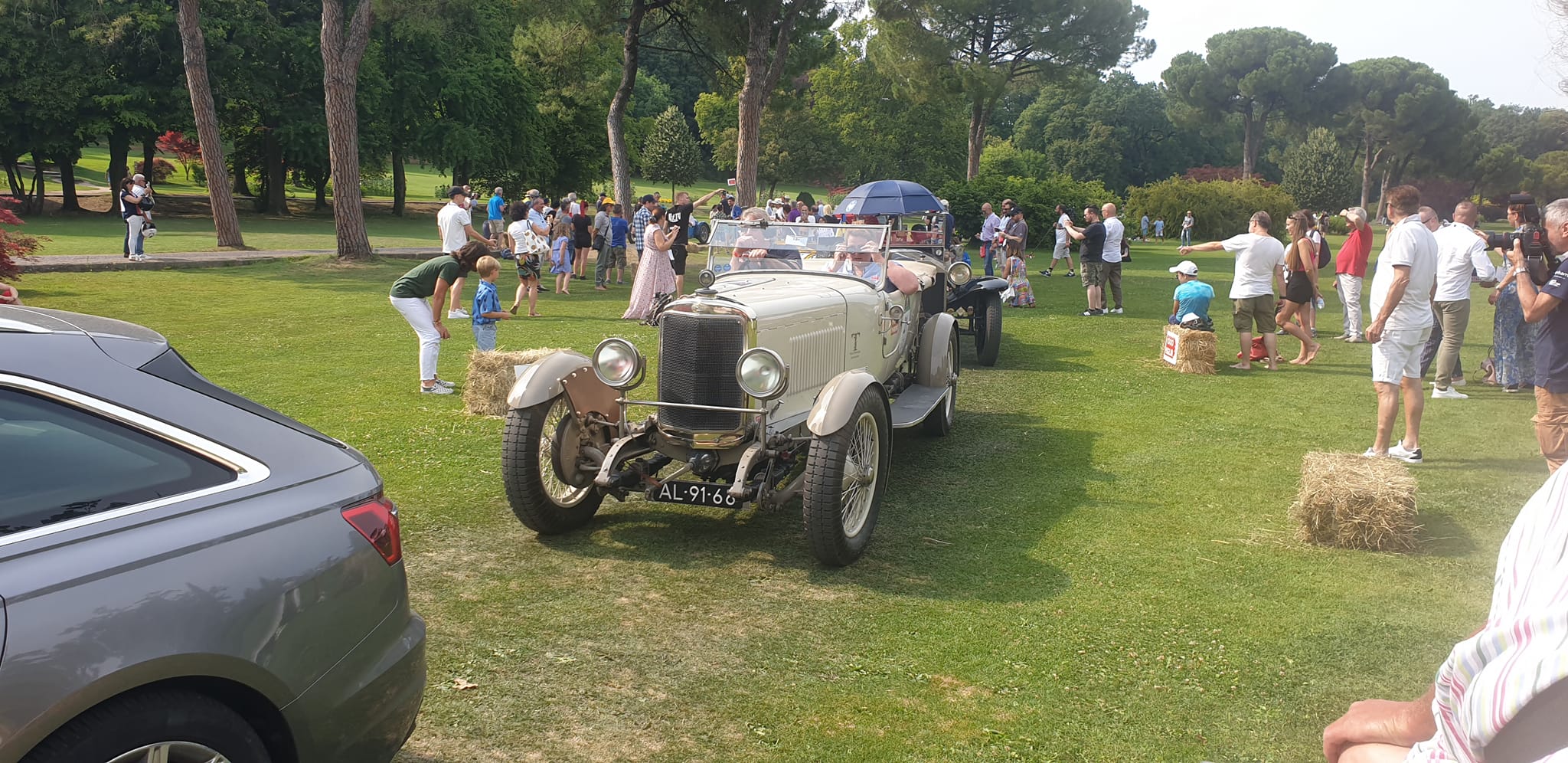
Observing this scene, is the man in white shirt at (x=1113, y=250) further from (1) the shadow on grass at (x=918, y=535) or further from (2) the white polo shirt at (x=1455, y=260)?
(1) the shadow on grass at (x=918, y=535)

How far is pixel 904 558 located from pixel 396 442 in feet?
14.6

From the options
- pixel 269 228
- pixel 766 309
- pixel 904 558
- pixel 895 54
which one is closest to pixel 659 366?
pixel 766 309

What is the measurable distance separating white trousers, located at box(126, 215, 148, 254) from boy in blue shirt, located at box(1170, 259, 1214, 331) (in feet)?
61.1

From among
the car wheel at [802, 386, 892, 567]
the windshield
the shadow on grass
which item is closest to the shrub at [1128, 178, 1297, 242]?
the windshield

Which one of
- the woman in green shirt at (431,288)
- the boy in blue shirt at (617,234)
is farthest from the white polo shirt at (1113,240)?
the woman in green shirt at (431,288)

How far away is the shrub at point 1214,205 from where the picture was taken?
44.2 m

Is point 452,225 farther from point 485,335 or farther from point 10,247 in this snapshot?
point 10,247

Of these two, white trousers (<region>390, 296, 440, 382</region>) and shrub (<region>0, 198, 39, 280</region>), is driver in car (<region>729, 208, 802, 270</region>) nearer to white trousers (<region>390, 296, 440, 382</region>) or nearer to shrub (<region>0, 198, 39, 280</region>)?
white trousers (<region>390, 296, 440, 382</region>)

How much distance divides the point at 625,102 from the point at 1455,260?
1907 centimetres

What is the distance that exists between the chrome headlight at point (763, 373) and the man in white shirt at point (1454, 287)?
6.45m

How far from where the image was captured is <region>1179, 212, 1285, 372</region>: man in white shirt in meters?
11.9

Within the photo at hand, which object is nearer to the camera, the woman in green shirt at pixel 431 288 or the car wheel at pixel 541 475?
the car wheel at pixel 541 475

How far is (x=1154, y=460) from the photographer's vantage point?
8.25m

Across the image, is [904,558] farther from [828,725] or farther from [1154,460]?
[1154,460]
